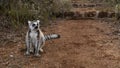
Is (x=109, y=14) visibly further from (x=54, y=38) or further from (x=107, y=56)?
(x=107, y=56)

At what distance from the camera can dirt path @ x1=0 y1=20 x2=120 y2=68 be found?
21.0ft

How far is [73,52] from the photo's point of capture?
24.1ft

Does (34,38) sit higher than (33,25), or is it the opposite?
(33,25)

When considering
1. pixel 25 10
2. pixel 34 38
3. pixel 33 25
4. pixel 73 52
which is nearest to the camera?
pixel 33 25

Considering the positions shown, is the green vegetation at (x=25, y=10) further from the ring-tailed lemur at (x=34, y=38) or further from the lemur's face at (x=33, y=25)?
the lemur's face at (x=33, y=25)

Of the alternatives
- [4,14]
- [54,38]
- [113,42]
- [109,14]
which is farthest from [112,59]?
[109,14]

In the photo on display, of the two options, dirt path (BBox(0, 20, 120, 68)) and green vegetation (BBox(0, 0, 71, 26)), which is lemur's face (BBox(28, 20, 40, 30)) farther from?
green vegetation (BBox(0, 0, 71, 26))

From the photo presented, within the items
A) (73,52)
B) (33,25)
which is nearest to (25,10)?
(73,52)

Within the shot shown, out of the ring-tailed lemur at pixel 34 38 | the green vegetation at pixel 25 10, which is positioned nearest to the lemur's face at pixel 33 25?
the ring-tailed lemur at pixel 34 38

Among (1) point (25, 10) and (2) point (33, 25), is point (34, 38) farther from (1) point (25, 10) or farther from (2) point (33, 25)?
(1) point (25, 10)

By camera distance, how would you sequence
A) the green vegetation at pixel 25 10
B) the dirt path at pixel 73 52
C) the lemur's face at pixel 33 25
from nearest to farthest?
the dirt path at pixel 73 52
the lemur's face at pixel 33 25
the green vegetation at pixel 25 10

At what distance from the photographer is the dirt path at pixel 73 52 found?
252 inches

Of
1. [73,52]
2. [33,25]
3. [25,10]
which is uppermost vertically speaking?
[33,25]

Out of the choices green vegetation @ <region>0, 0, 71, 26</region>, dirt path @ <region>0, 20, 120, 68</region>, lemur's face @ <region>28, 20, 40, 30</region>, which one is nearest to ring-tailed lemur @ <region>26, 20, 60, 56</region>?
lemur's face @ <region>28, 20, 40, 30</region>
